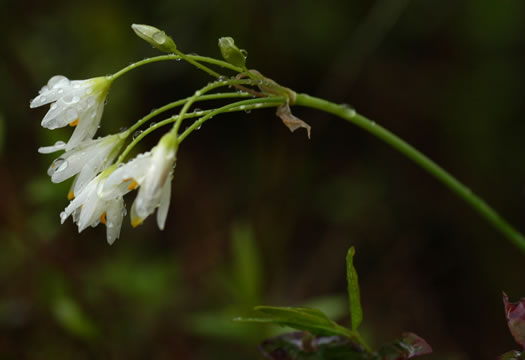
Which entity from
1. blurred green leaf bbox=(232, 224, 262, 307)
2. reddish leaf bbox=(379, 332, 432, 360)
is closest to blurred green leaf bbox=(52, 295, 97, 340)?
blurred green leaf bbox=(232, 224, 262, 307)

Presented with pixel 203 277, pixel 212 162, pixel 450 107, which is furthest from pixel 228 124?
pixel 450 107

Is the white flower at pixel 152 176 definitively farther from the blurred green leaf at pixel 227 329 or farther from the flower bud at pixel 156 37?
the blurred green leaf at pixel 227 329

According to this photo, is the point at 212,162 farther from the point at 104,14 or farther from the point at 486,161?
the point at 486,161

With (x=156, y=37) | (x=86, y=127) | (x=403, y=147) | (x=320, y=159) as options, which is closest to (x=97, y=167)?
(x=86, y=127)

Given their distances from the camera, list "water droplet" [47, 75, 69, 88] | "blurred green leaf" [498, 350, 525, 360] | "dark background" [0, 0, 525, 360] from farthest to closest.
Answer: "dark background" [0, 0, 525, 360]
"water droplet" [47, 75, 69, 88]
"blurred green leaf" [498, 350, 525, 360]

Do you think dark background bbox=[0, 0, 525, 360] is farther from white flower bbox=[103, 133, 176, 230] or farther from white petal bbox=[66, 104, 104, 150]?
white flower bbox=[103, 133, 176, 230]

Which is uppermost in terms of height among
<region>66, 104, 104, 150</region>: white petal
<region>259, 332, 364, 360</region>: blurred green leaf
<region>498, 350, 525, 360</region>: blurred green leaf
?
<region>66, 104, 104, 150</region>: white petal
